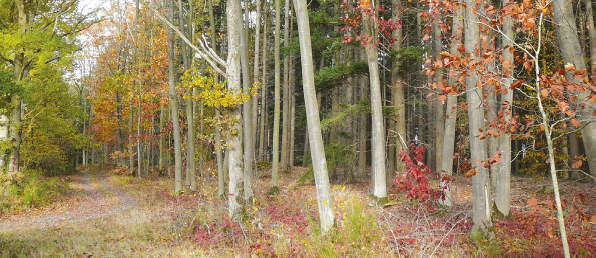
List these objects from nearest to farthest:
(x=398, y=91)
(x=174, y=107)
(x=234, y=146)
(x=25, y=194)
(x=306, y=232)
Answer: (x=306, y=232), (x=234, y=146), (x=398, y=91), (x=25, y=194), (x=174, y=107)

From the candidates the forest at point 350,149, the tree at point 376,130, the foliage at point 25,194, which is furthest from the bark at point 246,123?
the foliage at point 25,194

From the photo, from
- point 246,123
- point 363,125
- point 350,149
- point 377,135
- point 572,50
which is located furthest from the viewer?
point 363,125

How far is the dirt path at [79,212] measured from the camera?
1004 cm

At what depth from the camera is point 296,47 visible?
14.7 m

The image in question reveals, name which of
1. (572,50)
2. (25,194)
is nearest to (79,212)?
(25,194)

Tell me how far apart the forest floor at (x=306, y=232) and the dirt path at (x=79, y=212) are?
0.19 ft

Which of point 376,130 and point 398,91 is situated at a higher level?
point 398,91

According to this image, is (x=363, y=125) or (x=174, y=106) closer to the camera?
(x=363, y=125)

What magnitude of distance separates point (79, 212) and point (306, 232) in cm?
994

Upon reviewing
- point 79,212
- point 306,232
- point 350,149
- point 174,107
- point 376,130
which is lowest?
point 79,212

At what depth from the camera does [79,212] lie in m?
12.0

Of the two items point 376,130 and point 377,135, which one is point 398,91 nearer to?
point 376,130

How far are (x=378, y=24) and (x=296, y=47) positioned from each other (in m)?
4.85

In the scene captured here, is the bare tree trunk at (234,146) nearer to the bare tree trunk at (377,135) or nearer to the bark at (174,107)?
the bare tree trunk at (377,135)
